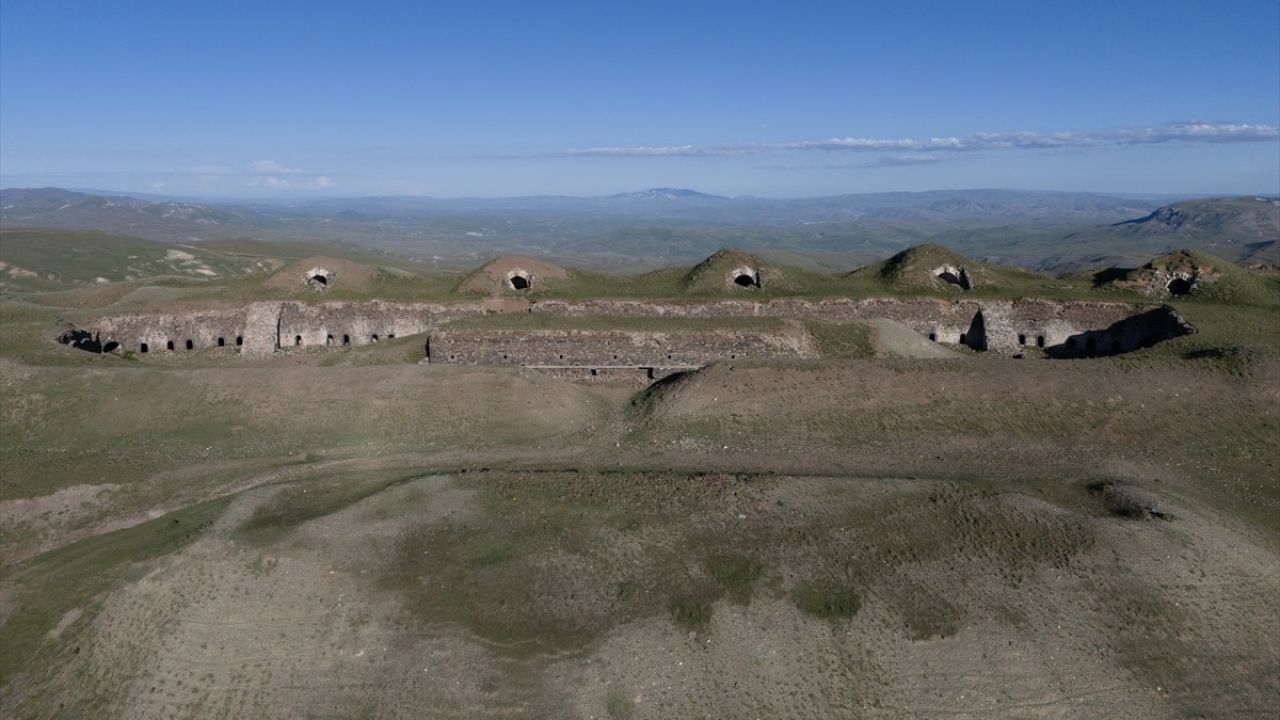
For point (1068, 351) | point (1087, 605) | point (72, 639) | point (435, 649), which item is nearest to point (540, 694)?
point (435, 649)

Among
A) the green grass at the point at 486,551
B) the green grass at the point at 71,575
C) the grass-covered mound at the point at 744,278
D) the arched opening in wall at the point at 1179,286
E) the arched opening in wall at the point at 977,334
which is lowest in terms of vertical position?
the green grass at the point at 71,575

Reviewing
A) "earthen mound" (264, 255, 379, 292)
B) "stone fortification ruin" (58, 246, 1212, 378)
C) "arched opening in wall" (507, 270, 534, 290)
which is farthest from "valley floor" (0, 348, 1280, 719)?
"arched opening in wall" (507, 270, 534, 290)

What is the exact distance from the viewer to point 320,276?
174ft

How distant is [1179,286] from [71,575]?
186ft

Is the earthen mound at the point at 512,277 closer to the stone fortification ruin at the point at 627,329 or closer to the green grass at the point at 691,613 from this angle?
the stone fortification ruin at the point at 627,329

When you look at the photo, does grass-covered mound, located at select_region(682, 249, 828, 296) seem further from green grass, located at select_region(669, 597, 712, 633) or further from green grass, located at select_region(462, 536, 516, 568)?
green grass, located at select_region(669, 597, 712, 633)

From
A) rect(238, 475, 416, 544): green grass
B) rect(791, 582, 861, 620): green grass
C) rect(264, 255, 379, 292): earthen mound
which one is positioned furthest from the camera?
rect(264, 255, 379, 292): earthen mound

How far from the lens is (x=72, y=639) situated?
62.1 feet

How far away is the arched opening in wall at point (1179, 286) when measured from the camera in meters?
46.9

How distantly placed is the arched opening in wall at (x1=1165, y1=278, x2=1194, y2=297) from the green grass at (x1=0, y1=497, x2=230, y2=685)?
52.5 meters

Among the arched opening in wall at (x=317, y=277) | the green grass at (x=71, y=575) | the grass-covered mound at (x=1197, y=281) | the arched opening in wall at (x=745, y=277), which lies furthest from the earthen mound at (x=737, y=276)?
the green grass at (x=71, y=575)

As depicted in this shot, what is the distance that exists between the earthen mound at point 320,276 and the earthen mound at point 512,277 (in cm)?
736

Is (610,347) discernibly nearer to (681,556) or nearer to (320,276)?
(681,556)

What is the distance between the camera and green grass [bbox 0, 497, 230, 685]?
1897cm
